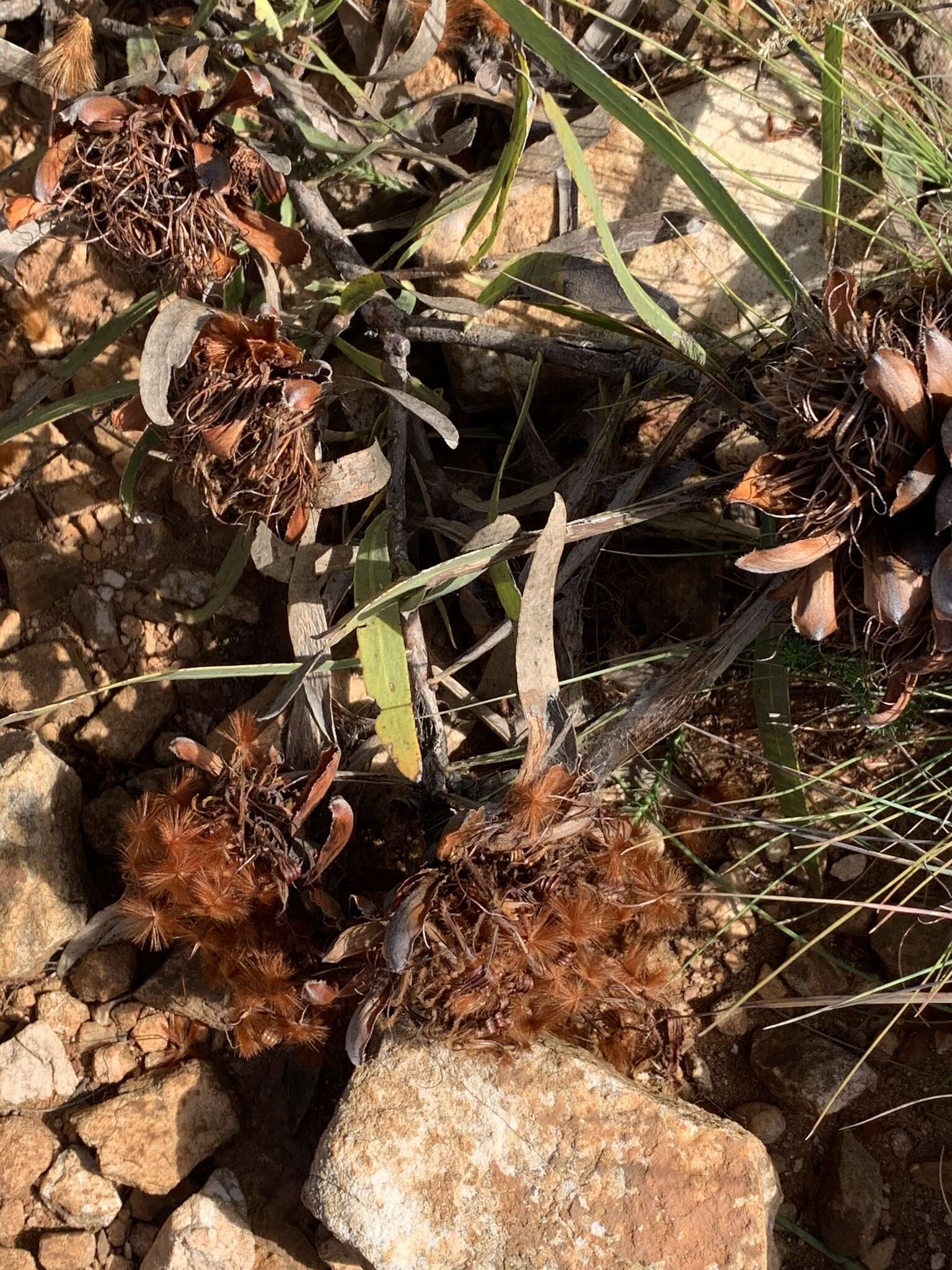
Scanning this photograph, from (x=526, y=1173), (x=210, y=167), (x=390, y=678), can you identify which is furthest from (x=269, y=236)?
(x=526, y=1173)

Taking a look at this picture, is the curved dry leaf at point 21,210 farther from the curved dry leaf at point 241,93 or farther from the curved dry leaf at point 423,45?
the curved dry leaf at point 423,45

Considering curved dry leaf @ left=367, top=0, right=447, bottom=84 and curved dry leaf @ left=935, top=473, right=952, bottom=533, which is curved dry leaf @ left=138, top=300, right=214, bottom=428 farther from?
curved dry leaf @ left=935, top=473, right=952, bottom=533

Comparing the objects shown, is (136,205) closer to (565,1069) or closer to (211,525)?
(211,525)

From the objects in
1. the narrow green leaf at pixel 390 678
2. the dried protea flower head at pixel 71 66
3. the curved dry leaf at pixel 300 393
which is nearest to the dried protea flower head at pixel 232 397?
the curved dry leaf at pixel 300 393

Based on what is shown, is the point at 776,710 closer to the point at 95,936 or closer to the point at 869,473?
the point at 869,473

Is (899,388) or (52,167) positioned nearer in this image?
(899,388)

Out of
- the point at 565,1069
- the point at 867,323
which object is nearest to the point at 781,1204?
the point at 565,1069

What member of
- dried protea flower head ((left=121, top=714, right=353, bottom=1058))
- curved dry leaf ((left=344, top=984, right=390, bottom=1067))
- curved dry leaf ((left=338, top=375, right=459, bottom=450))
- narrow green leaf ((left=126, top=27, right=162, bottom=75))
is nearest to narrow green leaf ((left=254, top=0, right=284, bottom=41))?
narrow green leaf ((left=126, top=27, right=162, bottom=75))
